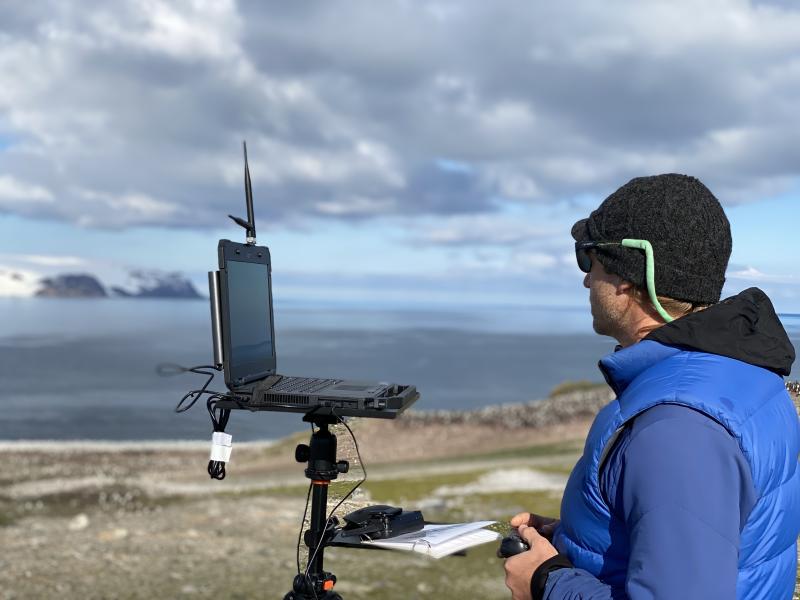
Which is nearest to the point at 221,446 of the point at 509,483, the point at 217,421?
the point at 217,421

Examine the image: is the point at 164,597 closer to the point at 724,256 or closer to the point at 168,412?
the point at 724,256

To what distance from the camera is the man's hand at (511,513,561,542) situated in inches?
131

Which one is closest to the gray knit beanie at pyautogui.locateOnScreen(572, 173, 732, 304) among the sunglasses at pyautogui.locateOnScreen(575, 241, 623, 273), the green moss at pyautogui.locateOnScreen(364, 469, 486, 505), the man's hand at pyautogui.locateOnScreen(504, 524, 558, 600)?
the sunglasses at pyautogui.locateOnScreen(575, 241, 623, 273)

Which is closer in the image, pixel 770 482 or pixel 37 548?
pixel 770 482

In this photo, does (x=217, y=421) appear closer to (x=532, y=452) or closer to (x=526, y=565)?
(x=526, y=565)

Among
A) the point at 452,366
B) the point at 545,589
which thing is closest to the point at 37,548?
the point at 545,589

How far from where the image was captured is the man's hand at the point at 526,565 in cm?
282

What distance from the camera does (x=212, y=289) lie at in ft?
12.8

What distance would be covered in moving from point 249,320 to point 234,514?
15044 millimetres

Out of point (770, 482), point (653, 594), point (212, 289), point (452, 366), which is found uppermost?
point (212, 289)

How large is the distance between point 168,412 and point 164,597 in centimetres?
7985

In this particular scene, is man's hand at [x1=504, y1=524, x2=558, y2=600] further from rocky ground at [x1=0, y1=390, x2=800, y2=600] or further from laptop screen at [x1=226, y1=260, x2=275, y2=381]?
laptop screen at [x1=226, y1=260, x2=275, y2=381]

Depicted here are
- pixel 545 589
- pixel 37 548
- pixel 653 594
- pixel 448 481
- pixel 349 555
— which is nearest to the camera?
pixel 653 594

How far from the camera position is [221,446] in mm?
3930
